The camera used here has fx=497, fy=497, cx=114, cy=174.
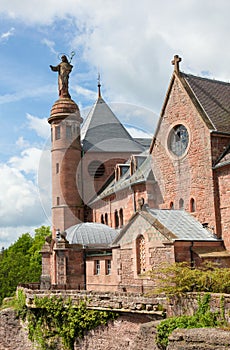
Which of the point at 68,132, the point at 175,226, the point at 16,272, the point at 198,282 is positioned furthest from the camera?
the point at 16,272

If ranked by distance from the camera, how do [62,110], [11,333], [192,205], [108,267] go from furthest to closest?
[62,110], [108,267], [192,205], [11,333]

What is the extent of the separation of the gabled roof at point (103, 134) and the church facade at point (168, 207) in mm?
9107

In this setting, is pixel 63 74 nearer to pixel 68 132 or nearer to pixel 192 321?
pixel 68 132

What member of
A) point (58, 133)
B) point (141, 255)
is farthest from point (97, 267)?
point (58, 133)

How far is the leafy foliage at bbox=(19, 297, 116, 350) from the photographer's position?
24109 mm

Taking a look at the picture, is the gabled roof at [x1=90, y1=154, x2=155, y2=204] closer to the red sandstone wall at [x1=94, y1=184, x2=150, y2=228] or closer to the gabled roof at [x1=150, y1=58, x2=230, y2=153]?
the red sandstone wall at [x1=94, y1=184, x2=150, y2=228]

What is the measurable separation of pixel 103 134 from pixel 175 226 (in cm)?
3435

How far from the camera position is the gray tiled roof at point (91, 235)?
38.1 m

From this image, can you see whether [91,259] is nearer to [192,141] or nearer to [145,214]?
[145,214]

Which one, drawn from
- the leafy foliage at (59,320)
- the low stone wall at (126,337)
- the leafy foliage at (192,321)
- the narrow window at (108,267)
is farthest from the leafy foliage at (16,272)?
the leafy foliage at (192,321)

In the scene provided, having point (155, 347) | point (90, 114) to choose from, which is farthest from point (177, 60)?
point (90, 114)

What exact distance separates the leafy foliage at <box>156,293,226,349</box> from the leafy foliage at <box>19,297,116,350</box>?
4.30 m

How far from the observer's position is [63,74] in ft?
174

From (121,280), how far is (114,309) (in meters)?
7.22
